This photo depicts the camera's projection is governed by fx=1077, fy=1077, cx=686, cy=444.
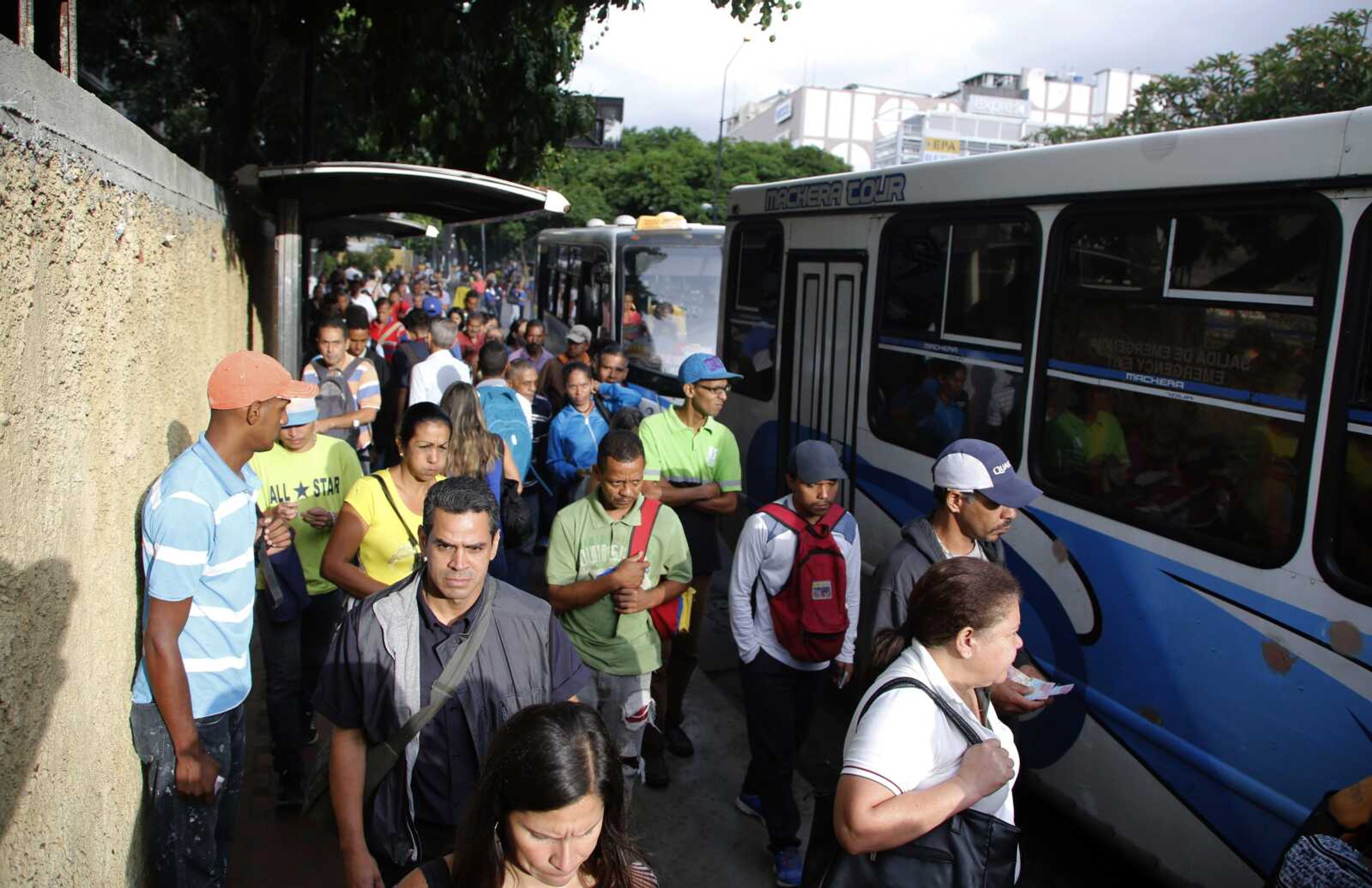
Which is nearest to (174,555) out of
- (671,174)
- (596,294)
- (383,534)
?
(383,534)

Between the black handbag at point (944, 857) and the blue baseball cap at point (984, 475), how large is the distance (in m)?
1.38

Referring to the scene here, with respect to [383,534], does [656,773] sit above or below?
below

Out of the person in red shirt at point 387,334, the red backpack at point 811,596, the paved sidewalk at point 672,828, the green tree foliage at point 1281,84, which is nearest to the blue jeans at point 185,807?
the paved sidewalk at point 672,828

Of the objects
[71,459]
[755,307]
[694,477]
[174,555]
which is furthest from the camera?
[755,307]

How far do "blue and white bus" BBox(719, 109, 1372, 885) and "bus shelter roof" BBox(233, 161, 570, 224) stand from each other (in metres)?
2.83

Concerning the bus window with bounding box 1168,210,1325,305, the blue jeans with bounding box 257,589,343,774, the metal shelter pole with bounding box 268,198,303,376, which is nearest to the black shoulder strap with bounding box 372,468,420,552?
the blue jeans with bounding box 257,589,343,774

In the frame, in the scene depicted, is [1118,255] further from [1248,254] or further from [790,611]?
[790,611]

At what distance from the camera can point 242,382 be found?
3.28m

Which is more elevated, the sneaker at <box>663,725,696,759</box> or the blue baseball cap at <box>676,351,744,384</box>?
the blue baseball cap at <box>676,351,744,384</box>

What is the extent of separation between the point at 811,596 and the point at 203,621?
2.27 m

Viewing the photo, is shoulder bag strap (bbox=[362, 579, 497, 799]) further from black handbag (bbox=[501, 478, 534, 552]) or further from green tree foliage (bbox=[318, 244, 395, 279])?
green tree foliage (bbox=[318, 244, 395, 279])

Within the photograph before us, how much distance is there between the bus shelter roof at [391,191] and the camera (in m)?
6.52

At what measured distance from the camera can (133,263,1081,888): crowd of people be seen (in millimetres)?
2520

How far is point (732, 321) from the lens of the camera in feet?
28.4
